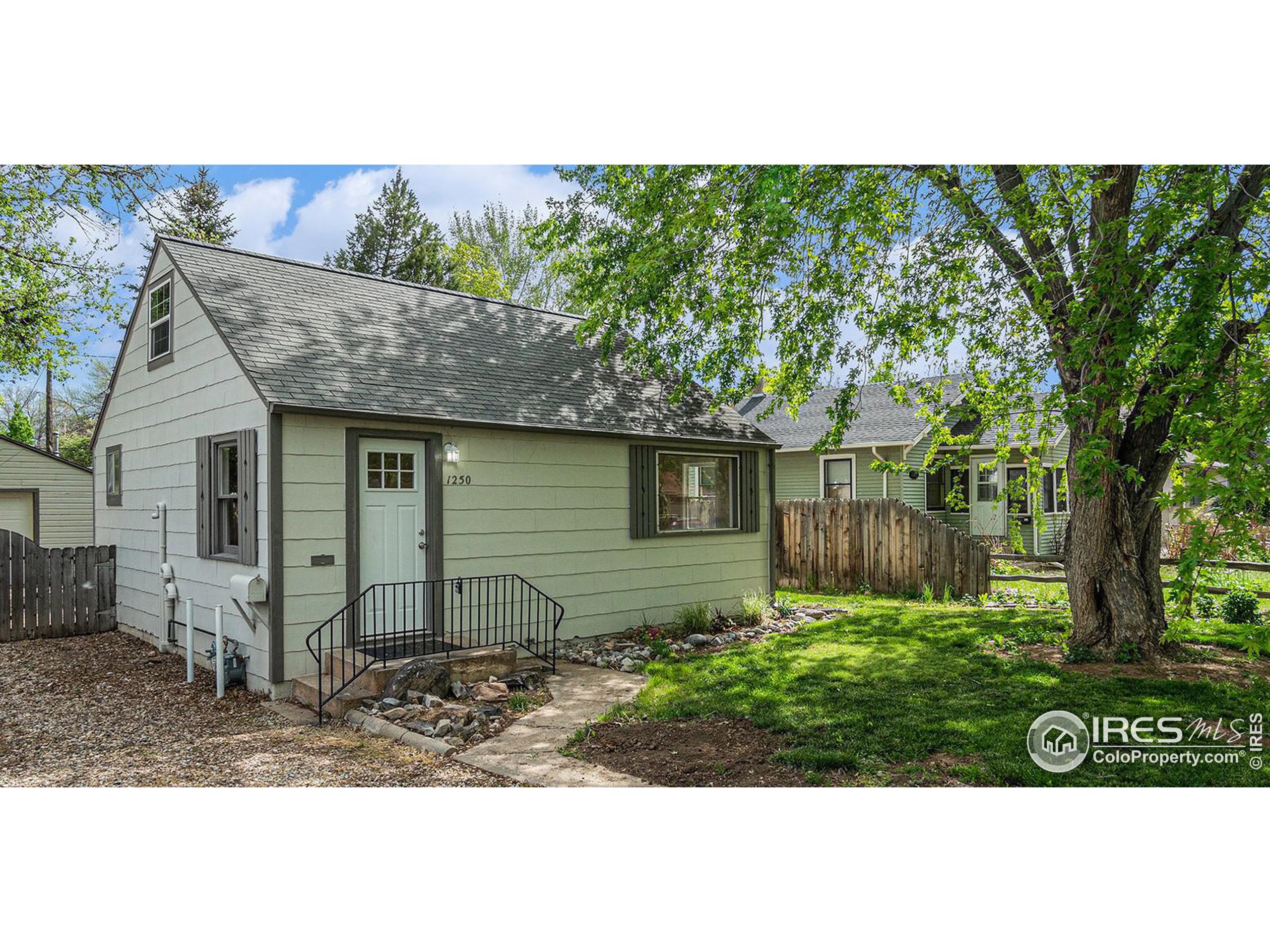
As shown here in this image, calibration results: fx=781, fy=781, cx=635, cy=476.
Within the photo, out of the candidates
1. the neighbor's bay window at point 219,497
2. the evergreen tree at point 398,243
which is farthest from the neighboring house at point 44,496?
the neighbor's bay window at point 219,497

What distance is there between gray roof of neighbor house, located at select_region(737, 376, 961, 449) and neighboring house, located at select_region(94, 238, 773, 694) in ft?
19.9

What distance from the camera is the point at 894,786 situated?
425 centimetres

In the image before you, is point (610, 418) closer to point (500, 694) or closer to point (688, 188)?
point (688, 188)

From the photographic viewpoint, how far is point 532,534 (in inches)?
317

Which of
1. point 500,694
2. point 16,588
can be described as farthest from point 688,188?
point 16,588

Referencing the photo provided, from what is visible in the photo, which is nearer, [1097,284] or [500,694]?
[1097,284]

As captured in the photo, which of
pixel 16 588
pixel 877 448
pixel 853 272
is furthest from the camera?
pixel 877 448

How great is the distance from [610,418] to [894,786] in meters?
5.46

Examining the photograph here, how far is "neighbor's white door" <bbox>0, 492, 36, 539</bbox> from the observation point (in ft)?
51.7

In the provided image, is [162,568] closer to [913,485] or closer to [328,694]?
[328,694]

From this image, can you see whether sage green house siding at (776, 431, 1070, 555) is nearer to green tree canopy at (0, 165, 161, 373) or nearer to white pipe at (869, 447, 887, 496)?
white pipe at (869, 447, 887, 496)

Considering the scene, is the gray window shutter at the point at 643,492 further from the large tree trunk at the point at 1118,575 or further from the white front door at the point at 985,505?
the white front door at the point at 985,505

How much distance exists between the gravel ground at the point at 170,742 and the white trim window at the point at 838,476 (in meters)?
12.9

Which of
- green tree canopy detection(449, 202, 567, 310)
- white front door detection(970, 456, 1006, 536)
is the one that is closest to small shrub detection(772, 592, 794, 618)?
white front door detection(970, 456, 1006, 536)
